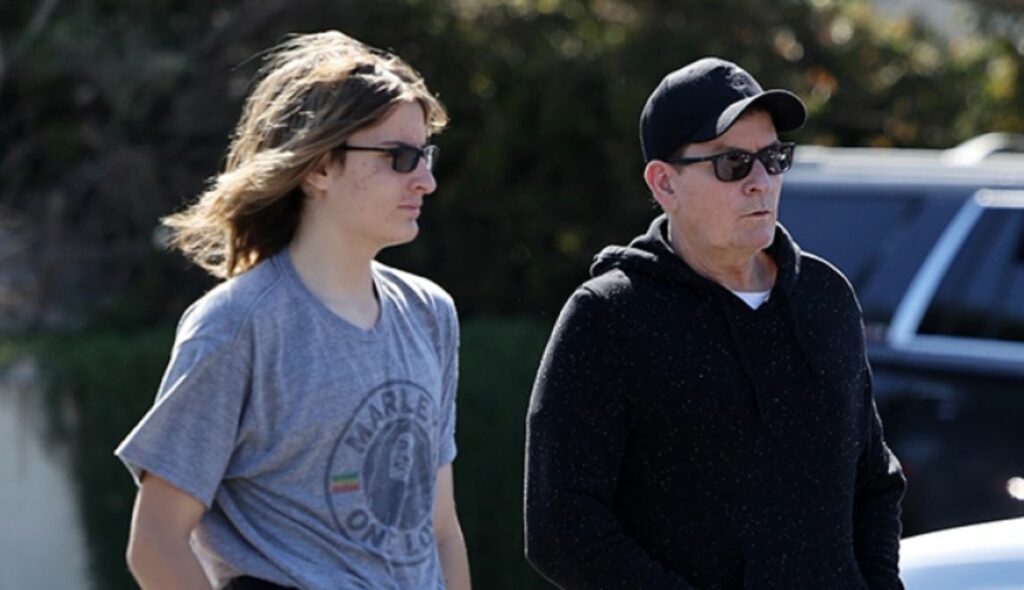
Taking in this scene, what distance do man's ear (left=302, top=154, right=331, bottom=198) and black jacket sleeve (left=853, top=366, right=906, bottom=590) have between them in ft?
3.40

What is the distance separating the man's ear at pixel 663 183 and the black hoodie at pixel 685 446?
112 millimetres

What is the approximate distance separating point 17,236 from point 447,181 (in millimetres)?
1868

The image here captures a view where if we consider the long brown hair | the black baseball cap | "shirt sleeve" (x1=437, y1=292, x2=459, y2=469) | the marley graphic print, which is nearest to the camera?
the black baseball cap

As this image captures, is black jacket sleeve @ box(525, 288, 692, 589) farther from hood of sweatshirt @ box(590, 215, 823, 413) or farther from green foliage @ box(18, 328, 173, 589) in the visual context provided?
green foliage @ box(18, 328, 173, 589)

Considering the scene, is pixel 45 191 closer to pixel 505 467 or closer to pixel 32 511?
pixel 32 511

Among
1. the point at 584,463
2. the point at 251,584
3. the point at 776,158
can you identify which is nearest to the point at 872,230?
the point at 776,158

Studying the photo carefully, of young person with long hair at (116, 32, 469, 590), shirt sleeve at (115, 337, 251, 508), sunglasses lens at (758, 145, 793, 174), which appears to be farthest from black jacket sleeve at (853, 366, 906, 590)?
shirt sleeve at (115, 337, 251, 508)

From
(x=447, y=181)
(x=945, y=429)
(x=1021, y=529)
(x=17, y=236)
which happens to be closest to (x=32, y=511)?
(x=17, y=236)

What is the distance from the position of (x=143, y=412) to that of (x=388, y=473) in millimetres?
3517

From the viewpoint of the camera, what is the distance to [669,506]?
9.78 ft

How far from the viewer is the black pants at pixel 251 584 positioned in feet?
10.2

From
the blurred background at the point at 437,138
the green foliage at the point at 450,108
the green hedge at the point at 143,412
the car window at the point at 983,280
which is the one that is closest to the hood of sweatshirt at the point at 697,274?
the car window at the point at 983,280

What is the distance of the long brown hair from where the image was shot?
3.29 meters

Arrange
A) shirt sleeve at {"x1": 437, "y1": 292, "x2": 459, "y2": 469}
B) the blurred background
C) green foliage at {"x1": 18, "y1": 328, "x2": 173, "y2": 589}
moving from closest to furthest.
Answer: shirt sleeve at {"x1": 437, "y1": 292, "x2": 459, "y2": 469} → green foliage at {"x1": 18, "y1": 328, "x2": 173, "y2": 589} → the blurred background
